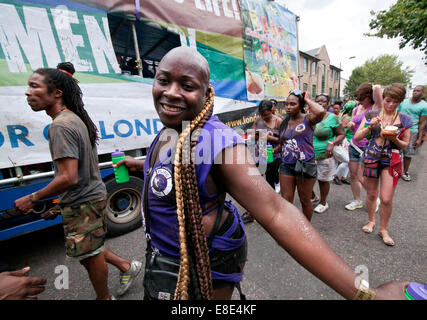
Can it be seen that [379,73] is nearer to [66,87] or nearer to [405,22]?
[405,22]

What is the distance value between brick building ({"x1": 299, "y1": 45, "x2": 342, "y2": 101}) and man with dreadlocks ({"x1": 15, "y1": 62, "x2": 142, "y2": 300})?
78.5 ft

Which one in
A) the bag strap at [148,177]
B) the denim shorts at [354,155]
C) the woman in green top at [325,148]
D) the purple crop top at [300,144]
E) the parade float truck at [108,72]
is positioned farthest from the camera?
the denim shorts at [354,155]

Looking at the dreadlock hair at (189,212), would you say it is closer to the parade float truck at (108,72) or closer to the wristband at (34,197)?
the wristband at (34,197)

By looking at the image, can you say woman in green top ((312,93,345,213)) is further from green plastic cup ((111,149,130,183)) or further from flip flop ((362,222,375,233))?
green plastic cup ((111,149,130,183))

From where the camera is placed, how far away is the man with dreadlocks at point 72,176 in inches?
60.4

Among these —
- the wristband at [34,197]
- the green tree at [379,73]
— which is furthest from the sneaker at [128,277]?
the green tree at [379,73]

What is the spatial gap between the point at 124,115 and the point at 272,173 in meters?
2.69

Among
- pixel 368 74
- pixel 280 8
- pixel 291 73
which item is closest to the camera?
pixel 280 8

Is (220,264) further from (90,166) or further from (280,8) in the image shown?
(280,8)

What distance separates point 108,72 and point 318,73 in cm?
3202

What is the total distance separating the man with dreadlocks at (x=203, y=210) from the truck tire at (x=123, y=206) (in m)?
2.25
